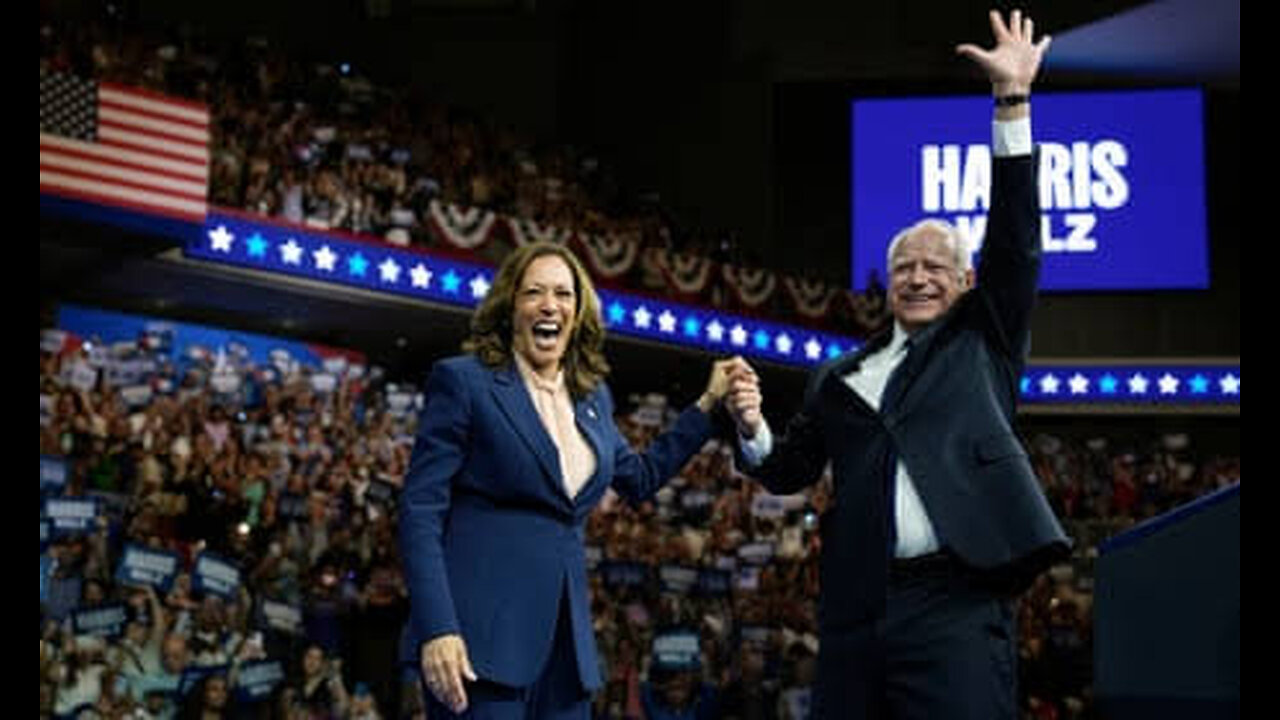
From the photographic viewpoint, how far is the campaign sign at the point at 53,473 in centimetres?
850

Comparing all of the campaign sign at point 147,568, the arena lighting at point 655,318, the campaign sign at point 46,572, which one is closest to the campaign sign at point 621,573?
the arena lighting at point 655,318

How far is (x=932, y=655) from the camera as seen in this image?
292 centimetres

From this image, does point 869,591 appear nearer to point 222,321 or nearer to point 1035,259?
point 1035,259

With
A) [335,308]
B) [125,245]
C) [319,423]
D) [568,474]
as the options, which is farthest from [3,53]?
[335,308]

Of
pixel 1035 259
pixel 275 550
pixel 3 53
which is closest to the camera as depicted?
pixel 3 53

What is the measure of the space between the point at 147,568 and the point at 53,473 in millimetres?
730

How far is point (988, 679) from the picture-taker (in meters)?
2.92

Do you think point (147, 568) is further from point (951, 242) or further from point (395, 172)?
point (395, 172)

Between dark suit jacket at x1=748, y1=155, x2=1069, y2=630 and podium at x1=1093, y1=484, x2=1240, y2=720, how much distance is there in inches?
15.0

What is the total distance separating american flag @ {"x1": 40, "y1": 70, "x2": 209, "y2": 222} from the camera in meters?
10.9

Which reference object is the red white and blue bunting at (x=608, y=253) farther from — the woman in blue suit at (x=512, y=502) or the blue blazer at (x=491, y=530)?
the blue blazer at (x=491, y=530)

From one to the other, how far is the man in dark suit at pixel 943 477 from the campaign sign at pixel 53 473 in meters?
6.13

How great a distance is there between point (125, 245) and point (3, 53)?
956 centimetres

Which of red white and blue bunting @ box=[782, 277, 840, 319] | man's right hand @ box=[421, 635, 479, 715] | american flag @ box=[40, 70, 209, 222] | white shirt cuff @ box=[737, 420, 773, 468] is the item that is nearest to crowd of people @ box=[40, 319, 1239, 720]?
american flag @ box=[40, 70, 209, 222]
